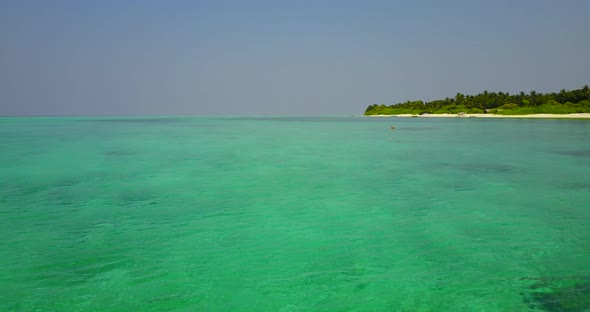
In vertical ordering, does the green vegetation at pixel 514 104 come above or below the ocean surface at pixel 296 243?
above

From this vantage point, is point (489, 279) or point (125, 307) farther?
point (489, 279)

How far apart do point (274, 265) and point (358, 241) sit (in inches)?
91.5

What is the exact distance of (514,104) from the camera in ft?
471

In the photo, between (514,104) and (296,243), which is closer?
(296,243)

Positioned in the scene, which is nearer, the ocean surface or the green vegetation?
the ocean surface

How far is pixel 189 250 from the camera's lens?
343 inches

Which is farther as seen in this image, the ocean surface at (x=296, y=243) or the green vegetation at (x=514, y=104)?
the green vegetation at (x=514, y=104)

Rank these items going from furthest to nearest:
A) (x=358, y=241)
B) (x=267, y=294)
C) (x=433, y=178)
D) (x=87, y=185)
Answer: (x=433, y=178) → (x=87, y=185) → (x=358, y=241) → (x=267, y=294)

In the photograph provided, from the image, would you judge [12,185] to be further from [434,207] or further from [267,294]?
[434,207]

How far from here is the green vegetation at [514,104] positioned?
120 metres

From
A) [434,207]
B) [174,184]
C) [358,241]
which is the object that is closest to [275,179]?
[174,184]

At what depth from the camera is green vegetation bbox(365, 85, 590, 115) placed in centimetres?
12006

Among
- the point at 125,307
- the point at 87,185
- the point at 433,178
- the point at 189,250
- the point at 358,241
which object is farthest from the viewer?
the point at 433,178

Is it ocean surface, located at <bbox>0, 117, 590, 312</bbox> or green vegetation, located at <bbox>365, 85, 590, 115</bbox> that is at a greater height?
green vegetation, located at <bbox>365, 85, 590, 115</bbox>
